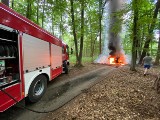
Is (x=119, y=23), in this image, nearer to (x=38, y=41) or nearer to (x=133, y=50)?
(x=133, y=50)

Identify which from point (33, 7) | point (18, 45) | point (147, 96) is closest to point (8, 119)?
point (18, 45)

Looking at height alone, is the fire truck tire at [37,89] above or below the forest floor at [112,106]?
above

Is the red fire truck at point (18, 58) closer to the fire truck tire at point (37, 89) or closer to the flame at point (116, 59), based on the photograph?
the fire truck tire at point (37, 89)

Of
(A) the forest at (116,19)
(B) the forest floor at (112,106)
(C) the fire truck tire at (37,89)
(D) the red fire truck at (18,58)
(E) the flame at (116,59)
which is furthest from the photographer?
(E) the flame at (116,59)

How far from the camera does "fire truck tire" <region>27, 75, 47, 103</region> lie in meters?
5.35

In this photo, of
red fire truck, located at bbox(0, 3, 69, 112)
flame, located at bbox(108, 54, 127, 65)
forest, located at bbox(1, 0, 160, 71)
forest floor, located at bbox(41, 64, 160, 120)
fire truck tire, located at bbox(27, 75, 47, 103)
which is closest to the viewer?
red fire truck, located at bbox(0, 3, 69, 112)

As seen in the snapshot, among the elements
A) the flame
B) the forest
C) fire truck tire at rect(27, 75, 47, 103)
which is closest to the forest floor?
fire truck tire at rect(27, 75, 47, 103)

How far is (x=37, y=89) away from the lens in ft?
19.9

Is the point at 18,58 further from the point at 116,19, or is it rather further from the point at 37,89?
the point at 116,19

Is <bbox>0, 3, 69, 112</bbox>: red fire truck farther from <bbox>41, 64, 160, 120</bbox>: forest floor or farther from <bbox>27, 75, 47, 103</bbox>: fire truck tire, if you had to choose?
<bbox>41, 64, 160, 120</bbox>: forest floor

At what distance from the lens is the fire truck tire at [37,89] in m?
5.35

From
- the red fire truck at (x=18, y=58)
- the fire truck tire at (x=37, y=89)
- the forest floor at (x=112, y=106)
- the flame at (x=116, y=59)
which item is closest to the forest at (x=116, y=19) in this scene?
the flame at (x=116, y=59)

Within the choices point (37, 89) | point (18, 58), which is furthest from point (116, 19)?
point (18, 58)

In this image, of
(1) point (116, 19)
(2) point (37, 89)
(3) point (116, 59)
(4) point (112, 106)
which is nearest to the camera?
(4) point (112, 106)
